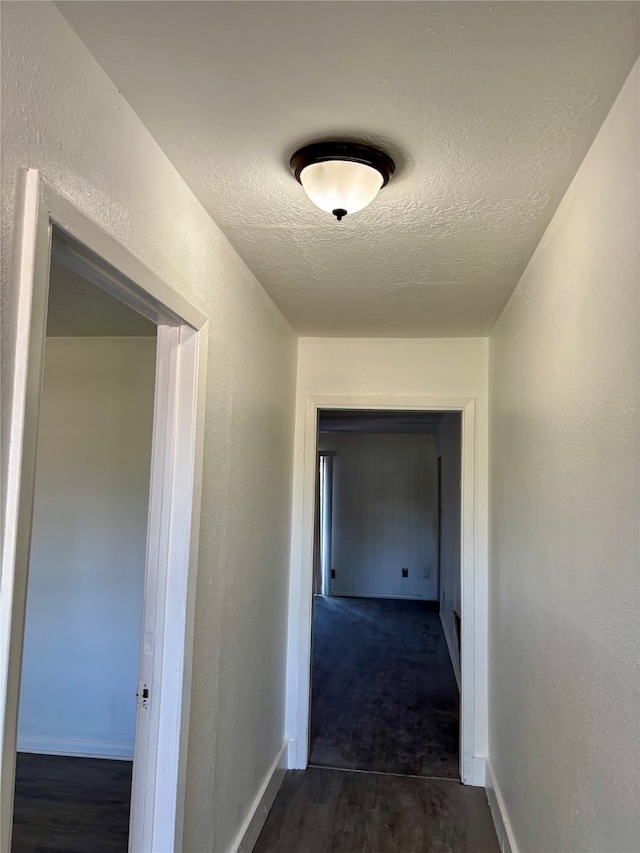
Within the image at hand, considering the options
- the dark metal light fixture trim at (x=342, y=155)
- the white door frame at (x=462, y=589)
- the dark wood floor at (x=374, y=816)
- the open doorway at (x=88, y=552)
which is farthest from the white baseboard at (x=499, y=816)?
the dark metal light fixture trim at (x=342, y=155)

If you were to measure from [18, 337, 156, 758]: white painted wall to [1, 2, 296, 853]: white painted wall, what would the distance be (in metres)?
0.90

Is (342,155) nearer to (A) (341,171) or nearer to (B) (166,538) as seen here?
(A) (341,171)

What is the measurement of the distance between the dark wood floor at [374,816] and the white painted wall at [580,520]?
1.54 ft

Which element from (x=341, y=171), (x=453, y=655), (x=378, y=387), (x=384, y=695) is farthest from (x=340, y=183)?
(x=453, y=655)

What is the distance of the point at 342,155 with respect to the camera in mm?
1321

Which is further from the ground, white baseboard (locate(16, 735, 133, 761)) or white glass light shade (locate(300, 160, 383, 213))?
white glass light shade (locate(300, 160, 383, 213))

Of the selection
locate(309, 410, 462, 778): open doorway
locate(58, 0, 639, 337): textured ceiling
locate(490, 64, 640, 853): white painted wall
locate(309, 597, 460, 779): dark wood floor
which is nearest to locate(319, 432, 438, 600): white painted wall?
locate(309, 410, 462, 778): open doorway

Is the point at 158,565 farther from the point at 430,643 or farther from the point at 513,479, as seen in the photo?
the point at 430,643

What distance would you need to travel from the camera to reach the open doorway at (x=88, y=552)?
10.4 feet

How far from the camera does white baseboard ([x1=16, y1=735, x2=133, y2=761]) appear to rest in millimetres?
3145

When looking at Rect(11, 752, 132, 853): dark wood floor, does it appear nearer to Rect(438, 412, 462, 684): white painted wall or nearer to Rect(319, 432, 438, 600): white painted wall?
Rect(438, 412, 462, 684): white painted wall

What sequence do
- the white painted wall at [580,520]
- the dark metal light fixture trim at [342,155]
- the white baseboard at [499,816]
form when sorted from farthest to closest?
the white baseboard at [499,816] < the dark metal light fixture trim at [342,155] < the white painted wall at [580,520]

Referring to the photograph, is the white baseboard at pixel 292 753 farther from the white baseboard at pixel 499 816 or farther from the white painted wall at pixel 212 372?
the white baseboard at pixel 499 816

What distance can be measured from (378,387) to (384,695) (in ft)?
8.13
